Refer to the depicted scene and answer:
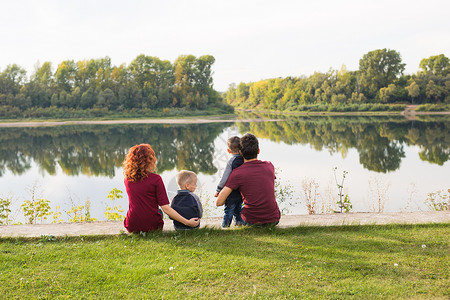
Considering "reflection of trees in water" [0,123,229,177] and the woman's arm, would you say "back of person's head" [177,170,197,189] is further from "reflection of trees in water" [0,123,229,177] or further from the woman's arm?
"reflection of trees in water" [0,123,229,177]

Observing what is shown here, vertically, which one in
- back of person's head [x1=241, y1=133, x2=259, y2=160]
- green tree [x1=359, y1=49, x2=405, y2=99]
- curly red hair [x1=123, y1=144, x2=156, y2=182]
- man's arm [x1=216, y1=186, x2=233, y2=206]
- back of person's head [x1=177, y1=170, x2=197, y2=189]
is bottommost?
man's arm [x1=216, y1=186, x2=233, y2=206]

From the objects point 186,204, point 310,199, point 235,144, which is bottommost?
point 310,199

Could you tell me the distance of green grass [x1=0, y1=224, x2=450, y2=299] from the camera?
10.1ft

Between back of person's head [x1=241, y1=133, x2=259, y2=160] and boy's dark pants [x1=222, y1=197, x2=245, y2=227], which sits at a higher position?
back of person's head [x1=241, y1=133, x2=259, y2=160]

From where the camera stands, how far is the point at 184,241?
4.26m

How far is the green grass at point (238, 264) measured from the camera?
309cm

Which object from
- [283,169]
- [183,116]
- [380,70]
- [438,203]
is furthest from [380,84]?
[438,203]

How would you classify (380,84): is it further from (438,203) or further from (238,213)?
(238,213)

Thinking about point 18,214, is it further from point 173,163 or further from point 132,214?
point 173,163

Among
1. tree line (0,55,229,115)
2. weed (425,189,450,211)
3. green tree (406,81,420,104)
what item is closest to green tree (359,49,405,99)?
green tree (406,81,420,104)

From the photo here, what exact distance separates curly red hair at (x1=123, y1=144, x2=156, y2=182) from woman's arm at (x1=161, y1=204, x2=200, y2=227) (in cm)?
46

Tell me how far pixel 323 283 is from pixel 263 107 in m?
101

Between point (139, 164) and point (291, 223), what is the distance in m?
2.19

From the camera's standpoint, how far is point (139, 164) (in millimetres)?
4176
